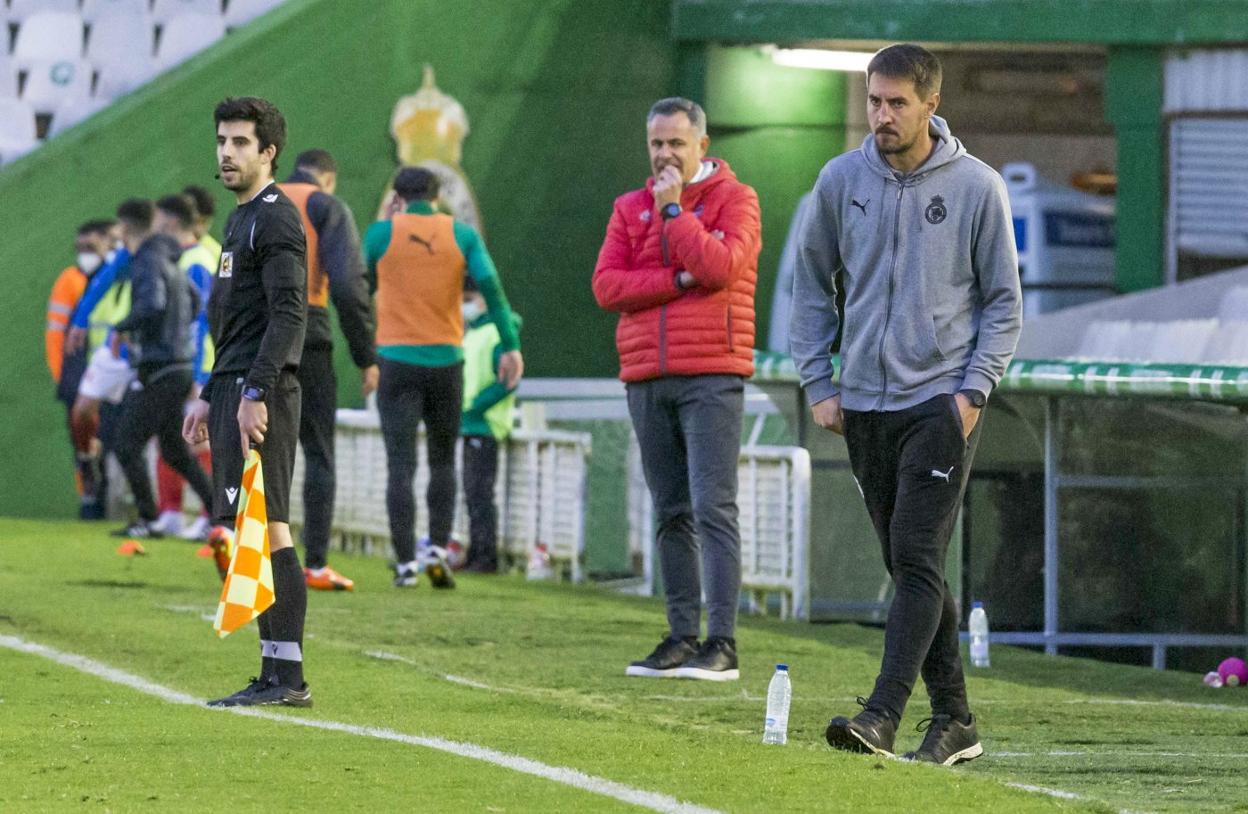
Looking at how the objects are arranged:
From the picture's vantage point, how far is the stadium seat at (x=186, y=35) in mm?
22922

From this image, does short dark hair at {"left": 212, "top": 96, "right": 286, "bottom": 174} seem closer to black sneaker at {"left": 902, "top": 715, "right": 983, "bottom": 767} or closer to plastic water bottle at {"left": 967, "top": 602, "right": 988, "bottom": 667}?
black sneaker at {"left": 902, "top": 715, "right": 983, "bottom": 767}

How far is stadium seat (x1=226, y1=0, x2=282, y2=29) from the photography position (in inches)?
911

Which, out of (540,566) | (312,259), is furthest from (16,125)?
(312,259)

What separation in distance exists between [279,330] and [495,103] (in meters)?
15.0

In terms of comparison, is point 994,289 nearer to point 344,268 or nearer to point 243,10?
point 344,268

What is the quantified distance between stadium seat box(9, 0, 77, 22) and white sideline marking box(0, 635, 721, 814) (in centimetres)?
1391

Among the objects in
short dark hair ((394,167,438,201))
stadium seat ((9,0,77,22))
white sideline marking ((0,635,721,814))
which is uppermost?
stadium seat ((9,0,77,22))

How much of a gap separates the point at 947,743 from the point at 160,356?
9.57 m

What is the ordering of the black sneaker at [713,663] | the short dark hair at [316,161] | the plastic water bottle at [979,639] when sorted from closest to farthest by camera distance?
the black sneaker at [713,663]
the plastic water bottle at [979,639]
the short dark hair at [316,161]

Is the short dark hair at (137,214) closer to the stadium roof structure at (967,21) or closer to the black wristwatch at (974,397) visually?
A: the stadium roof structure at (967,21)

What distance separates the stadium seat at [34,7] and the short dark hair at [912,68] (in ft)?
55.3

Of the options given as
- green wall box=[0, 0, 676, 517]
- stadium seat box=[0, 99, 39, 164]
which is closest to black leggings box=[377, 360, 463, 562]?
green wall box=[0, 0, 676, 517]

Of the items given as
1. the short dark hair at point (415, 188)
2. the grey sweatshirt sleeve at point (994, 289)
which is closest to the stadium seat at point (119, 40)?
the short dark hair at point (415, 188)

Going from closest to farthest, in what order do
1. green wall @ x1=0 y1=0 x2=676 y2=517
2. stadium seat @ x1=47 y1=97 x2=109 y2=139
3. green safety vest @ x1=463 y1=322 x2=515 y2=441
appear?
1. green safety vest @ x1=463 y1=322 x2=515 y2=441
2. green wall @ x1=0 y1=0 x2=676 y2=517
3. stadium seat @ x1=47 y1=97 x2=109 y2=139
